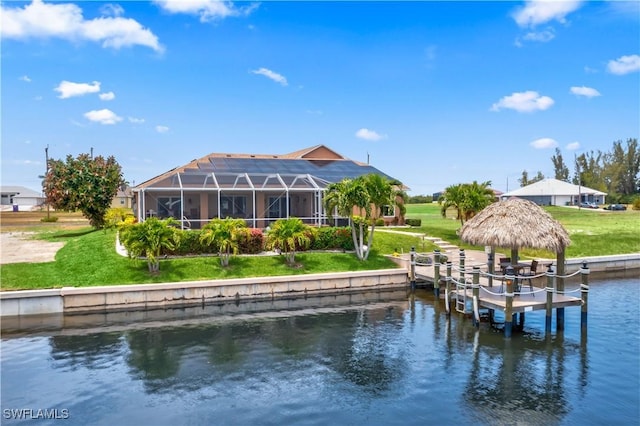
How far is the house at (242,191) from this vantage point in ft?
99.2

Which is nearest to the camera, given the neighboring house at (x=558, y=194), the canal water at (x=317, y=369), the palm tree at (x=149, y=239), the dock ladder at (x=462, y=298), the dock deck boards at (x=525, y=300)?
the canal water at (x=317, y=369)

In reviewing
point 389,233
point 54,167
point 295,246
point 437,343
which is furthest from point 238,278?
point 54,167

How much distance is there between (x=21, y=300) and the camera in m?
20.0

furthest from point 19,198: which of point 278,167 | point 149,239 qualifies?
point 149,239

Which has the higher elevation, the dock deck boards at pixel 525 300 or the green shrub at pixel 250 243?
the green shrub at pixel 250 243

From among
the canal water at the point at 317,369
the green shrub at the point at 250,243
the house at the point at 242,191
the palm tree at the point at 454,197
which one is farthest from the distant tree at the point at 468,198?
the green shrub at the point at 250,243

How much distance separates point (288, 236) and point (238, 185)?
24.6 feet

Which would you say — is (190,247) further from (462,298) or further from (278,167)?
(462,298)

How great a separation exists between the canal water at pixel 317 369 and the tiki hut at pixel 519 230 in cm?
328

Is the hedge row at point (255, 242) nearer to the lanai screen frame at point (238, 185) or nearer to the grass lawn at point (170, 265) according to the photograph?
the grass lawn at point (170, 265)

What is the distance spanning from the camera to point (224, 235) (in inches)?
961

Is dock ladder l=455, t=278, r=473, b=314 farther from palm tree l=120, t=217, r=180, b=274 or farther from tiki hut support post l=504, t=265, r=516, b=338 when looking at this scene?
palm tree l=120, t=217, r=180, b=274

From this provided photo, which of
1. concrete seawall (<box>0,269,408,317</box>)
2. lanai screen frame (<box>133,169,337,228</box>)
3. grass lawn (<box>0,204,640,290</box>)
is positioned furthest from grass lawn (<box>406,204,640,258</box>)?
concrete seawall (<box>0,269,408,317</box>)

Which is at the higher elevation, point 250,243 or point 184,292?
point 250,243
